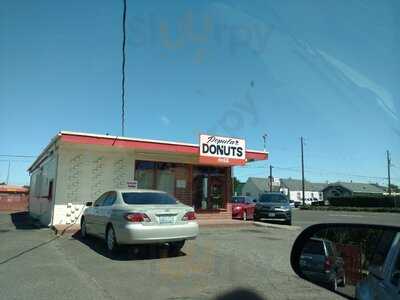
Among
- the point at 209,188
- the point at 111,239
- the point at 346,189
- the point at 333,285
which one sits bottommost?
the point at 111,239

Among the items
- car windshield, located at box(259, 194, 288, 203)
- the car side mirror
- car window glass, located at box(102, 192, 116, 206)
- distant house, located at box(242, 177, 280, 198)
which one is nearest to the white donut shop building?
car windshield, located at box(259, 194, 288, 203)

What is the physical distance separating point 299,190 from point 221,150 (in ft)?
295

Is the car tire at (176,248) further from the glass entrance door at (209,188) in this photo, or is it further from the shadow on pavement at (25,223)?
the glass entrance door at (209,188)

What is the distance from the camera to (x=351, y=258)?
2.94 meters

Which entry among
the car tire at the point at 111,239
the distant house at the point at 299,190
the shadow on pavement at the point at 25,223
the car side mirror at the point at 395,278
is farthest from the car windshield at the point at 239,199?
the distant house at the point at 299,190

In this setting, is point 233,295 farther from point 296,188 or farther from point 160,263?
point 296,188

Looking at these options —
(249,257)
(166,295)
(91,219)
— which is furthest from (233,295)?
(91,219)

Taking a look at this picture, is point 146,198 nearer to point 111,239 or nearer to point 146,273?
point 111,239

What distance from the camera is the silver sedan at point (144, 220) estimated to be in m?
9.72

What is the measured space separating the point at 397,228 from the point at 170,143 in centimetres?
1637

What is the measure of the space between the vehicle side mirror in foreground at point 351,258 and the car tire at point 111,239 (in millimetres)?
7285

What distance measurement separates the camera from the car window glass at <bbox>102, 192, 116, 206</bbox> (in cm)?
1121

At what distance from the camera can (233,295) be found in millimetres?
6668

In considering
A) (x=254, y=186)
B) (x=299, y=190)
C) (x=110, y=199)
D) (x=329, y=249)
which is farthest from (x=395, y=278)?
(x=299, y=190)
